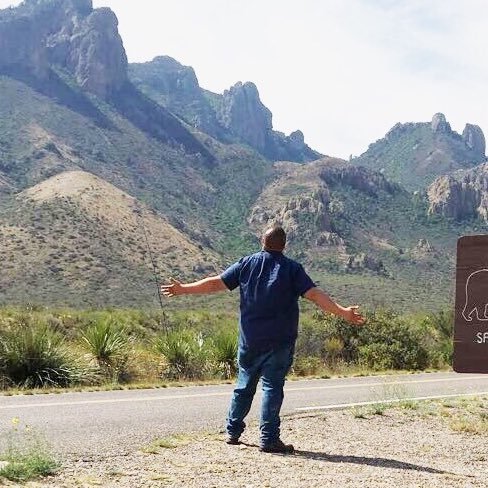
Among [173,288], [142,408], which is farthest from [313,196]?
[173,288]

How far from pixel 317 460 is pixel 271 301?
4.43 ft

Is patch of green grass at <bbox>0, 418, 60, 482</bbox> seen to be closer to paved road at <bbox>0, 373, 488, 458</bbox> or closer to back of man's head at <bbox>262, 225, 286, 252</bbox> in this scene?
paved road at <bbox>0, 373, 488, 458</bbox>

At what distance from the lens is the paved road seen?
7.44m

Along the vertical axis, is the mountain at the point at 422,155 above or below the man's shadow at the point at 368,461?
above

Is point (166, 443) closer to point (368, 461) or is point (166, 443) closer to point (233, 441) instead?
point (233, 441)

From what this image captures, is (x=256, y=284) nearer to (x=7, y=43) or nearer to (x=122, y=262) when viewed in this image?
(x=122, y=262)

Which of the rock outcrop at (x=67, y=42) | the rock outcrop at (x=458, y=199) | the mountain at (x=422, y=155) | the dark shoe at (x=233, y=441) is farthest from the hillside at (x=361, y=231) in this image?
the dark shoe at (x=233, y=441)

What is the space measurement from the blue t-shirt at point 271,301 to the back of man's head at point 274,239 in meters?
0.09

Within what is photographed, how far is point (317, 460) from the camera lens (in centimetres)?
636

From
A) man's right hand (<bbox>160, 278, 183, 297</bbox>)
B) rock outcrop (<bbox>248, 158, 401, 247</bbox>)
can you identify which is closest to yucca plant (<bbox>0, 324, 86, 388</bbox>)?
man's right hand (<bbox>160, 278, 183, 297</bbox>)

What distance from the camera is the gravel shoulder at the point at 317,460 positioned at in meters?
5.48

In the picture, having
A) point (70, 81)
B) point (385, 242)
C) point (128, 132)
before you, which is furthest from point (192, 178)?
point (70, 81)

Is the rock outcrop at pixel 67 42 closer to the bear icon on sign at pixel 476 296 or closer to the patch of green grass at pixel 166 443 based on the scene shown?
the patch of green grass at pixel 166 443

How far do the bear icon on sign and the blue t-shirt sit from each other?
5.35 ft
